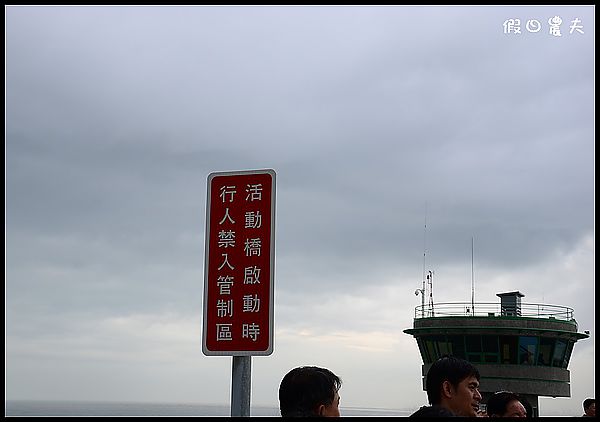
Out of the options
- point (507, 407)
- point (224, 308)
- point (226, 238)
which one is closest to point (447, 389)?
point (507, 407)

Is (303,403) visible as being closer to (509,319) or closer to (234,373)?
(234,373)

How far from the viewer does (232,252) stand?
7.19 meters

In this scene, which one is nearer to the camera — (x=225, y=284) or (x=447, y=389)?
(x=447, y=389)

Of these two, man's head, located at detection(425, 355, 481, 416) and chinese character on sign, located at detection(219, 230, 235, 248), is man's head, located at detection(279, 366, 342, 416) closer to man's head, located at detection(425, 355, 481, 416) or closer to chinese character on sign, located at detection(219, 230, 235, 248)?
man's head, located at detection(425, 355, 481, 416)

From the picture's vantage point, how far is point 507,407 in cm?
688

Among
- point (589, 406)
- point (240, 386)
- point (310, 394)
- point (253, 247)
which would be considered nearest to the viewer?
point (310, 394)

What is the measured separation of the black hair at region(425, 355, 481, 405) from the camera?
5883 millimetres

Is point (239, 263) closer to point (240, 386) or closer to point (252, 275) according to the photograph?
point (252, 275)

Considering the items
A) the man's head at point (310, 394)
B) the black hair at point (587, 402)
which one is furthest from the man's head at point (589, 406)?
the man's head at point (310, 394)

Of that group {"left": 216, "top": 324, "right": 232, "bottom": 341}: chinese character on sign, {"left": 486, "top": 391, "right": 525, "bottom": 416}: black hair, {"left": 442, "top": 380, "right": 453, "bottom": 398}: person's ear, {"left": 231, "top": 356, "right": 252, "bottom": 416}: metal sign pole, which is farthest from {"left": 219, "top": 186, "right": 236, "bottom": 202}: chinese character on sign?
{"left": 486, "top": 391, "right": 525, "bottom": 416}: black hair

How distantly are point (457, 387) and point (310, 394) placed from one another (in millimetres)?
1591

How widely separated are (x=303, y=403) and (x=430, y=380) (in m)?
1.60

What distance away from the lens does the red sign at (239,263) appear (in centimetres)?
691

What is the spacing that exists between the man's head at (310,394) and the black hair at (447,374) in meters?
1.29
